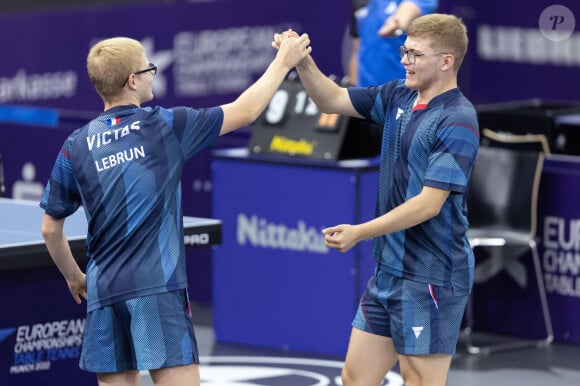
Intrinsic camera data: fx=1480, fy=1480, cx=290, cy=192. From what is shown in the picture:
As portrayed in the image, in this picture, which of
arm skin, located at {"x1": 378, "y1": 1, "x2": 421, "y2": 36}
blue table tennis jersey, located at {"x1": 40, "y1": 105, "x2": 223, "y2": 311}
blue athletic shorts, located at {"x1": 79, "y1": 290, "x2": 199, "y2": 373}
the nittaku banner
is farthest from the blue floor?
the nittaku banner

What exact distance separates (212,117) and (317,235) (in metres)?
3.08

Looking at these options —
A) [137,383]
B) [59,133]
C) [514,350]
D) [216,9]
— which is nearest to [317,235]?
[514,350]

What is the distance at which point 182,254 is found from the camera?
5.03 m

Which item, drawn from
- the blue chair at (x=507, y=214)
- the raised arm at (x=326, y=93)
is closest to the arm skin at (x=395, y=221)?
the raised arm at (x=326, y=93)

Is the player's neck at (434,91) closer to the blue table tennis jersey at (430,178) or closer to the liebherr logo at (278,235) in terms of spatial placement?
the blue table tennis jersey at (430,178)

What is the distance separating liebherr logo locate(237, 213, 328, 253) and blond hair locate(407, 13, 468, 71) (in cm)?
293

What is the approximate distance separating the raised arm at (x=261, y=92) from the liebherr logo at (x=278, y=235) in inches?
108

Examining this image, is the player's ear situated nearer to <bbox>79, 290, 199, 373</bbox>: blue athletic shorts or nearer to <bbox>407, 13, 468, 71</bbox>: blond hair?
<bbox>79, 290, 199, 373</bbox>: blue athletic shorts

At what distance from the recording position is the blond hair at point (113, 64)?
4.89 metres

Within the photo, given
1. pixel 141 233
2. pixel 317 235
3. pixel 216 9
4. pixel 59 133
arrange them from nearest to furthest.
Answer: pixel 141 233 < pixel 317 235 < pixel 59 133 < pixel 216 9

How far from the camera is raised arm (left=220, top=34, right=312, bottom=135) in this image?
16.8 feet

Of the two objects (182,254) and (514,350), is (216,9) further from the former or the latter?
(182,254)

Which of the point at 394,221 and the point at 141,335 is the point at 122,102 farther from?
the point at 394,221

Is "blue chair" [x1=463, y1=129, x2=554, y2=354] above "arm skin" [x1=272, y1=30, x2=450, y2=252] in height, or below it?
below
